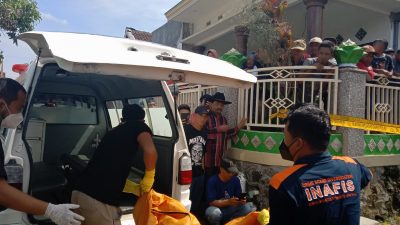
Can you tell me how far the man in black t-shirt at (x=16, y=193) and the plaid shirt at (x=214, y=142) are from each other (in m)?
3.13

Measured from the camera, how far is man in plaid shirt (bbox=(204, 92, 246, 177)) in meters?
5.36

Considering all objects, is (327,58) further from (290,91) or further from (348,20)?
(348,20)

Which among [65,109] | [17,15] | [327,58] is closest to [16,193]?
[65,109]

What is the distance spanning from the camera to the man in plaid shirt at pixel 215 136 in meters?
5.36

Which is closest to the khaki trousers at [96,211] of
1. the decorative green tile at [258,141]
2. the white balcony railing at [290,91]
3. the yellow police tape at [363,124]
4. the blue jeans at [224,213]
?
the blue jeans at [224,213]

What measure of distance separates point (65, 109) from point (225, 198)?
249 cm

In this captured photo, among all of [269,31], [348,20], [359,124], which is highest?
[348,20]

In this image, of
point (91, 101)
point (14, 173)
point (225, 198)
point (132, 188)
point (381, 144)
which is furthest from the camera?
point (381, 144)

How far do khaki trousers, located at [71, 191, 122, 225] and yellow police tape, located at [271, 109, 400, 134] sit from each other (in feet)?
10.7

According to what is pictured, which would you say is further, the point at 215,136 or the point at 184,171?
the point at 215,136

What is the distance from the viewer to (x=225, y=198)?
14.9ft

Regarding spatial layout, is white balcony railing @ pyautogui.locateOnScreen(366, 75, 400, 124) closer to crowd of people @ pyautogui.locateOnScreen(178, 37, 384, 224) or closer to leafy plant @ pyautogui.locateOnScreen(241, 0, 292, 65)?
crowd of people @ pyautogui.locateOnScreen(178, 37, 384, 224)

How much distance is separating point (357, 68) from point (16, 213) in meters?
4.82

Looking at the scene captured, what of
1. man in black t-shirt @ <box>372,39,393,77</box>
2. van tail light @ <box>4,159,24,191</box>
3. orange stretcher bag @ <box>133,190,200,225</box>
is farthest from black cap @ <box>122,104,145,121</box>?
man in black t-shirt @ <box>372,39,393,77</box>
